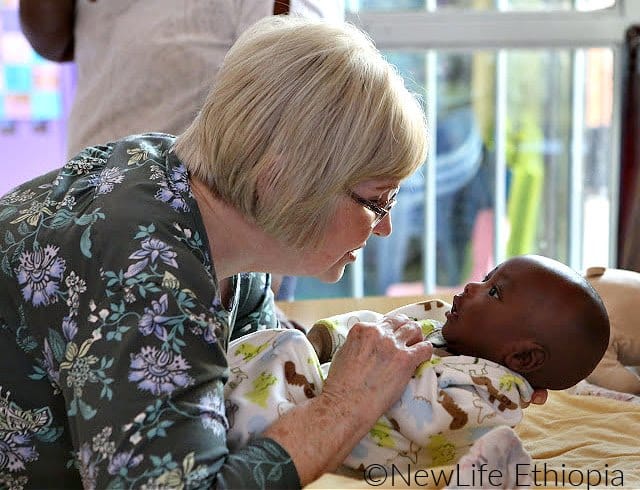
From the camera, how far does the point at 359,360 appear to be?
1316 mm

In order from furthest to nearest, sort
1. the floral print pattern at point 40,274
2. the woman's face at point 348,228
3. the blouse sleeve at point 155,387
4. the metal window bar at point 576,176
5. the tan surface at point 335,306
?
1. the metal window bar at point 576,176
2. the tan surface at point 335,306
3. the woman's face at point 348,228
4. the floral print pattern at point 40,274
5. the blouse sleeve at point 155,387

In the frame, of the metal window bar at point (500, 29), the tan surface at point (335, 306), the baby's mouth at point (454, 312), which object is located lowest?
the tan surface at point (335, 306)

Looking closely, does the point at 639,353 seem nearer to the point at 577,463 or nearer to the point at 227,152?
the point at 577,463

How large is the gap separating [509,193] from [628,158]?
0.45 m

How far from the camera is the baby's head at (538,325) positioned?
4.79ft

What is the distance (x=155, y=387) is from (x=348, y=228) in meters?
0.43

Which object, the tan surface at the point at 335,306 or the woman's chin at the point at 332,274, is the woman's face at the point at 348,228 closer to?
the woman's chin at the point at 332,274

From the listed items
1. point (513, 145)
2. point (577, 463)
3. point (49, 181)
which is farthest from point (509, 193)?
point (49, 181)

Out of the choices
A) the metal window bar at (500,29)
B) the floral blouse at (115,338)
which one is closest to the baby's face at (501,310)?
the floral blouse at (115,338)

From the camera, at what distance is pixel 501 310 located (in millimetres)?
1497

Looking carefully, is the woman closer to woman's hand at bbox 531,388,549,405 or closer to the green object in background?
woman's hand at bbox 531,388,549,405

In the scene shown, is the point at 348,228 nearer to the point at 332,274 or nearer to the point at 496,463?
the point at 332,274

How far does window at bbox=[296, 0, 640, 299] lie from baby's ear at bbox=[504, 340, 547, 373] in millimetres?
1937

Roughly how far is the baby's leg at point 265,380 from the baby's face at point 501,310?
0.28 m
